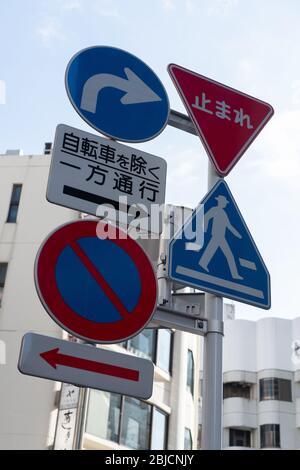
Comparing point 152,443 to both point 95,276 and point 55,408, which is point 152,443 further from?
point 95,276

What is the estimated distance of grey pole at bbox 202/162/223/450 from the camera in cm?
249

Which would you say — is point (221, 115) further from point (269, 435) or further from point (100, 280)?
point (269, 435)

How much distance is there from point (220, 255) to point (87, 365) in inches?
38.3

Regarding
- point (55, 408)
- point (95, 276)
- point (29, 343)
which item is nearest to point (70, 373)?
point (29, 343)

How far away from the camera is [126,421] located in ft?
48.3

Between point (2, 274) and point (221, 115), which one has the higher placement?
point (2, 274)

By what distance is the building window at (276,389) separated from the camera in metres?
35.3

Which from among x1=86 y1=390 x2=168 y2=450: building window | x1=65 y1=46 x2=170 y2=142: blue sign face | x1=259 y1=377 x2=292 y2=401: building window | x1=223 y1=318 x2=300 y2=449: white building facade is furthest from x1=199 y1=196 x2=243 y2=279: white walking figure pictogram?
x1=259 y1=377 x2=292 y2=401: building window

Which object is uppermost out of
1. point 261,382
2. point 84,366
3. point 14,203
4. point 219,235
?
point 261,382

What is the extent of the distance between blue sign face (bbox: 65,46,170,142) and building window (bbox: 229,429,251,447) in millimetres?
→ 34958

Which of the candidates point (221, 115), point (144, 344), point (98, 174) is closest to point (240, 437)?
point (144, 344)

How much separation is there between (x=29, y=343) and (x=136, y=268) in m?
0.62

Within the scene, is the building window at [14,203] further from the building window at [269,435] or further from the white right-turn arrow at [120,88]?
the building window at [269,435]
